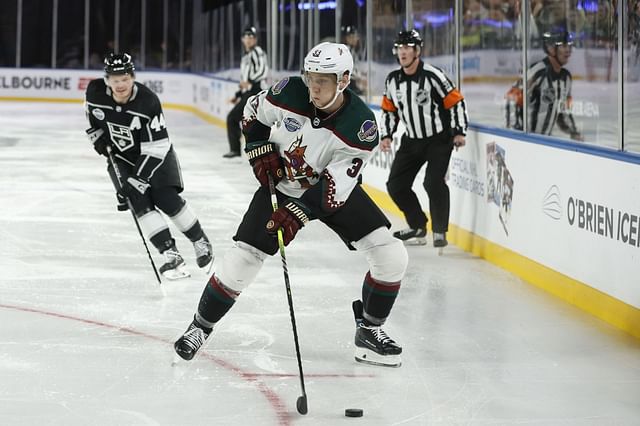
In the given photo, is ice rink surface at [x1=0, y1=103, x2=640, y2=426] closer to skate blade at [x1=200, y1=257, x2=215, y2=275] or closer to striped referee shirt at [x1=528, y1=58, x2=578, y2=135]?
skate blade at [x1=200, y1=257, x2=215, y2=275]

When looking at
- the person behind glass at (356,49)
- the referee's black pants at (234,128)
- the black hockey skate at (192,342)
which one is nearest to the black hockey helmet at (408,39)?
the black hockey skate at (192,342)

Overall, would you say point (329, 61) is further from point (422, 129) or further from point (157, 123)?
point (422, 129)

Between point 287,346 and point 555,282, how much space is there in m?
1.68

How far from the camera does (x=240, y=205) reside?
859 cm

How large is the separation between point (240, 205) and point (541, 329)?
13.8 ft

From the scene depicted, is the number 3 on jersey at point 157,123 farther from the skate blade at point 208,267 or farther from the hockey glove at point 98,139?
the skate blade at point 208,267

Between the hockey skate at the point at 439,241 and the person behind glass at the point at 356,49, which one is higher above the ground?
the person behind glass at the point at 356,49

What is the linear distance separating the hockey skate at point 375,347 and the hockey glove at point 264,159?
2.35 ft

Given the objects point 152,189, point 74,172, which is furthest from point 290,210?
point 74,172

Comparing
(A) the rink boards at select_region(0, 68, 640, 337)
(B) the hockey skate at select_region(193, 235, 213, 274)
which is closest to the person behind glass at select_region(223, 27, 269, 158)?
(A) the rink boards at select_region(0, 68, 640, 337)

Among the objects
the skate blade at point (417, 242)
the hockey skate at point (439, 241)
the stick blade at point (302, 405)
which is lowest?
the stick blade at point (302, 405)

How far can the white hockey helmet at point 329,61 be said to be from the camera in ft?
11.8

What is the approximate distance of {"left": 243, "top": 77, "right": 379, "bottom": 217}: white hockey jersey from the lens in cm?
373

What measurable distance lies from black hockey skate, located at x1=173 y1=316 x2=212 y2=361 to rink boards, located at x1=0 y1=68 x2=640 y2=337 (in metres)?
1.78
